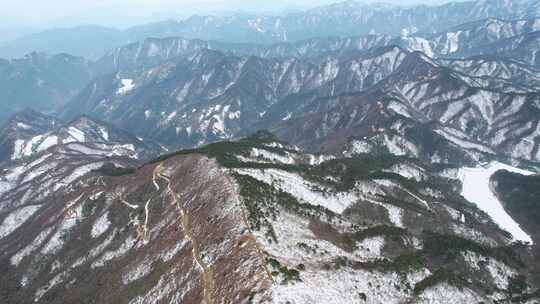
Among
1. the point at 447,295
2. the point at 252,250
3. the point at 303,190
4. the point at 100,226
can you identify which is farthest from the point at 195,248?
the point at 100,226

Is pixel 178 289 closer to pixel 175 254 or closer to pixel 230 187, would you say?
pixel 175 254

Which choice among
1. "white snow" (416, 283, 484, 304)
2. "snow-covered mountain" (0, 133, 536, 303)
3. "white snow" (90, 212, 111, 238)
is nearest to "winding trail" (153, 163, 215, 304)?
"snow-covered mountain" (0, 133, 536, 303)

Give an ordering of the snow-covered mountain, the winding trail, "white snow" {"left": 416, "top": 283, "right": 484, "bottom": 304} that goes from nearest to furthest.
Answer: the winding trail
the snow-covered mountain
"white snow" {"left": 416, "top": 283, "right": 484, "bottom": 304}

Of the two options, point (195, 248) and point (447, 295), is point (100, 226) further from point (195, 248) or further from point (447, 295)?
point (447, 295)

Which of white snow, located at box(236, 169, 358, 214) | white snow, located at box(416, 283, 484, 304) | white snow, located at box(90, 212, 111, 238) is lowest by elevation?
white snow, located at box(90, 212, 111, 238)

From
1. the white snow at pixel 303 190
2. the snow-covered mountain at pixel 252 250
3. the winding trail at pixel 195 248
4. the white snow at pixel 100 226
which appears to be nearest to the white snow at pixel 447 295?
the snow-covered mountain at pixel 252 250

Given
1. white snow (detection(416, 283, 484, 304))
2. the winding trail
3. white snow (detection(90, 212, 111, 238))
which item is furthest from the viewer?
white snow (detection(90, 212, 111, 238))

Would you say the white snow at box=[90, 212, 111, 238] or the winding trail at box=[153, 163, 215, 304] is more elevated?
the winding trail at box=[153, 163, 215, 304]

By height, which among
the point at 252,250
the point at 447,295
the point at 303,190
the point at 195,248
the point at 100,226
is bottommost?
the point at 100,226

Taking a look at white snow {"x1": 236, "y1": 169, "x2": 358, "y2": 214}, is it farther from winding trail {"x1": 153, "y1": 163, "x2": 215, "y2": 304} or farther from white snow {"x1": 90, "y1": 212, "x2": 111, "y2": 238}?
white snow {"x1": 90, "y1": 212, "x2": 111, "y2": 238}

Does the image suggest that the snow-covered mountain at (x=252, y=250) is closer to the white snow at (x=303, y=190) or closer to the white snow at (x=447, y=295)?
the white snow at (x=447, y=295)

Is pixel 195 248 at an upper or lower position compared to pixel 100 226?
upper

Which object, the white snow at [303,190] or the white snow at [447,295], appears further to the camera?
the white snow at [303,190]
